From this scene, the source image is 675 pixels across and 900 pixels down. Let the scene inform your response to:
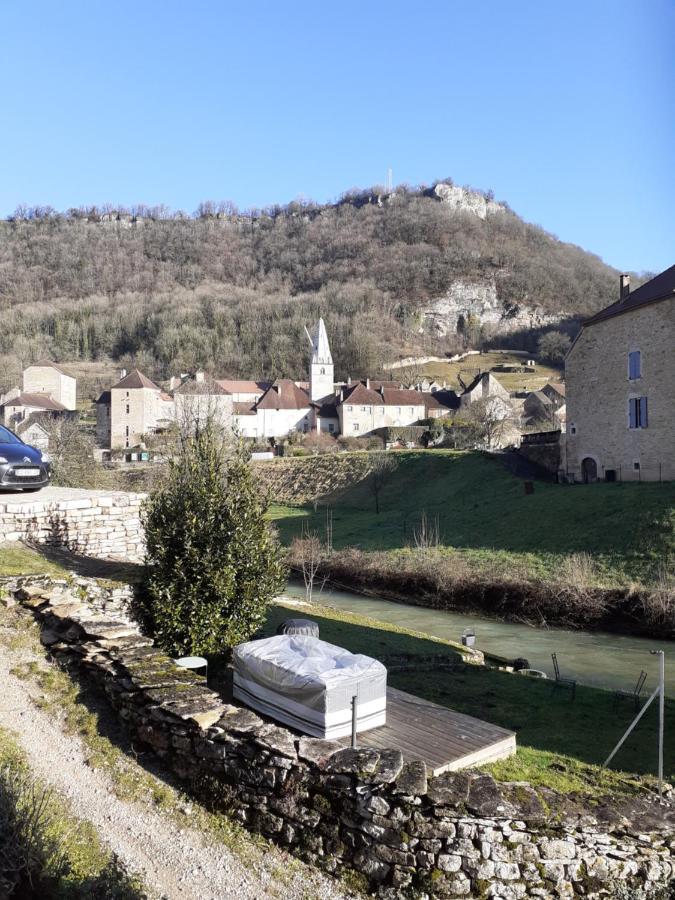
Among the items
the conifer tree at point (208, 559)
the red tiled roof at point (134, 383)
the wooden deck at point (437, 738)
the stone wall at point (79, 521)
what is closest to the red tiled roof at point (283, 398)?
the red tiled roof at point (134, 383)

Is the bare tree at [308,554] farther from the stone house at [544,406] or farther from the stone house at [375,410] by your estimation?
the stone house at [375,410]

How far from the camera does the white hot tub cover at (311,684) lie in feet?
24.2

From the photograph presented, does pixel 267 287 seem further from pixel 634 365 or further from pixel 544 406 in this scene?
pixel 634 365

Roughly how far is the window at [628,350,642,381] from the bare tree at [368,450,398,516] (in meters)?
17.9

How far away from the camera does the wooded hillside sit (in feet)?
417

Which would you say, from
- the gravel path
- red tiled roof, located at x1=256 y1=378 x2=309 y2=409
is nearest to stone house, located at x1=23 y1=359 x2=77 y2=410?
red tiled roof, located at x1=256 y1=378 x2=309 y2=409

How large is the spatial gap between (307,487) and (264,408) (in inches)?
1391

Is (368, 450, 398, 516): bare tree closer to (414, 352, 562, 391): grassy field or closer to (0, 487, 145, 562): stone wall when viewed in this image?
(0, 487, 145, 562): stone wall

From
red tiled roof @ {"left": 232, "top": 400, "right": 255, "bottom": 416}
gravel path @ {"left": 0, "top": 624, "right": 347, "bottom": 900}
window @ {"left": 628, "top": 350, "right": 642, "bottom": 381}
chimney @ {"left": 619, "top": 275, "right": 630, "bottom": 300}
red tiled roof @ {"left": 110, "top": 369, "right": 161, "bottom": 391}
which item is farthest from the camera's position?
red tiled roof @ {"left": 232, "top": 400, "right": 255, "bottom": 416}

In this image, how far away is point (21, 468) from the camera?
49.9 ft

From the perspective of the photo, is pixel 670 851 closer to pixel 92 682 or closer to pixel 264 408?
pixel 92 682

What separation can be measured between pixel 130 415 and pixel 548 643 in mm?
64315

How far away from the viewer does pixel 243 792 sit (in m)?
6.06

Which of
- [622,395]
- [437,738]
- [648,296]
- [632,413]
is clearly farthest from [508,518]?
[437,738]
